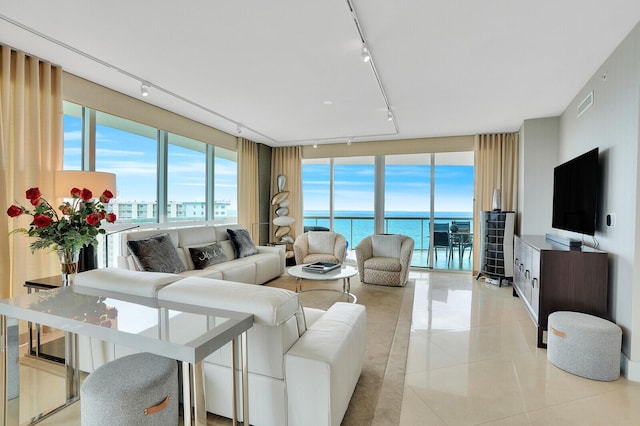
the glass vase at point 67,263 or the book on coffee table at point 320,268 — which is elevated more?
the glass vase at point 67,263

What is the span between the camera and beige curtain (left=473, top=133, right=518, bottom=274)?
5230 mm

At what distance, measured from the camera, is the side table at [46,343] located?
2.41 metres

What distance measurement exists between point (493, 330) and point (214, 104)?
13.4ft

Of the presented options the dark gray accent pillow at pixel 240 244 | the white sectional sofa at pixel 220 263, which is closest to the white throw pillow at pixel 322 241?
the white sectional sofa at pixel 220 263

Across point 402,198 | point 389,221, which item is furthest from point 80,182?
point 402,198

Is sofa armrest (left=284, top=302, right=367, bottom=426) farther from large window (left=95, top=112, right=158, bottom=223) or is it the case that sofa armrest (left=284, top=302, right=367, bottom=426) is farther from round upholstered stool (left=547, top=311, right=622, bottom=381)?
large window (left=95, top=112, right=158, bottom=223)

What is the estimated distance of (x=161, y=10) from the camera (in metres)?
2.07

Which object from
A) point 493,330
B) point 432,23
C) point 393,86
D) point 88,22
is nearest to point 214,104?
point 88,22

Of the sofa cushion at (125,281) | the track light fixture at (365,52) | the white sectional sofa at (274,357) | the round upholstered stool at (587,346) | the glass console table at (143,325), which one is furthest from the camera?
the track light fixture at (365,52)

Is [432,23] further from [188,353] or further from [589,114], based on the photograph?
[188,353]

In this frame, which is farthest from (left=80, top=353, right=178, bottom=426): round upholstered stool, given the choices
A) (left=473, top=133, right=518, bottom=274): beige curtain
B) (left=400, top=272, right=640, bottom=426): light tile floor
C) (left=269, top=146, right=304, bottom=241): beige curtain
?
(left=473, top=133, right=518, bottom=274): beige curtain

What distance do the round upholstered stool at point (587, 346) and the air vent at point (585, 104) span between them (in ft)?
6.76

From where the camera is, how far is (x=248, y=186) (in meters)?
6.06

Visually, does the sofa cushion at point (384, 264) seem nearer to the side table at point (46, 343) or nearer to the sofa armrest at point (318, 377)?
the sofa armrest at point (318, 377)
